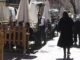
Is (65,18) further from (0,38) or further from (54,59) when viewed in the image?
(0,38)

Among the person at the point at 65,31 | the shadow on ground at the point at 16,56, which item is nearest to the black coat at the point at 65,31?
the person at the point at 65,31

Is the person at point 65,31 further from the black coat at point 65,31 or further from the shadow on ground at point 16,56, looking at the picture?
the shadow on ground at point 16,56

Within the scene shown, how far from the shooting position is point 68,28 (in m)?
15.5

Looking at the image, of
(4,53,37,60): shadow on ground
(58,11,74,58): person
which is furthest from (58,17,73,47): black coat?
(4,53,37,60): shadow on ground

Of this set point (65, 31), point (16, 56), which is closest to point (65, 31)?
point (65, 31)

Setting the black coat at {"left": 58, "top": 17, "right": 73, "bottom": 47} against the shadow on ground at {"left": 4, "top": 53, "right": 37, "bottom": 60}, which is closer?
the black coat at {"left": 58, "top": 17, "right": 73, "bottom": 47}

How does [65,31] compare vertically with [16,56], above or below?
above

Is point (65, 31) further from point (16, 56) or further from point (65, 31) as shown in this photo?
point (16, 56)

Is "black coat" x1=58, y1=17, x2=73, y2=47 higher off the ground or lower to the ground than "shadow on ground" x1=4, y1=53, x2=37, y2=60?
higher

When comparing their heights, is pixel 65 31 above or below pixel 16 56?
above

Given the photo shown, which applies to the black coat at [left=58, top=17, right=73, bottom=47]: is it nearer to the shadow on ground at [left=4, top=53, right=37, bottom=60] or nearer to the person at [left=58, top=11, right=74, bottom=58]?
the person at [left=58, top=11, right=74, bottom=58]

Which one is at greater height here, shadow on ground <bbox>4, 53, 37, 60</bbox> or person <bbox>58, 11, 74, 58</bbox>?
person <bbox>58, 11, 74, 58</bbox>

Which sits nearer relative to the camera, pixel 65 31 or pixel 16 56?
pixel 65 31

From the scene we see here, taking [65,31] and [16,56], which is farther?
[16,56]
